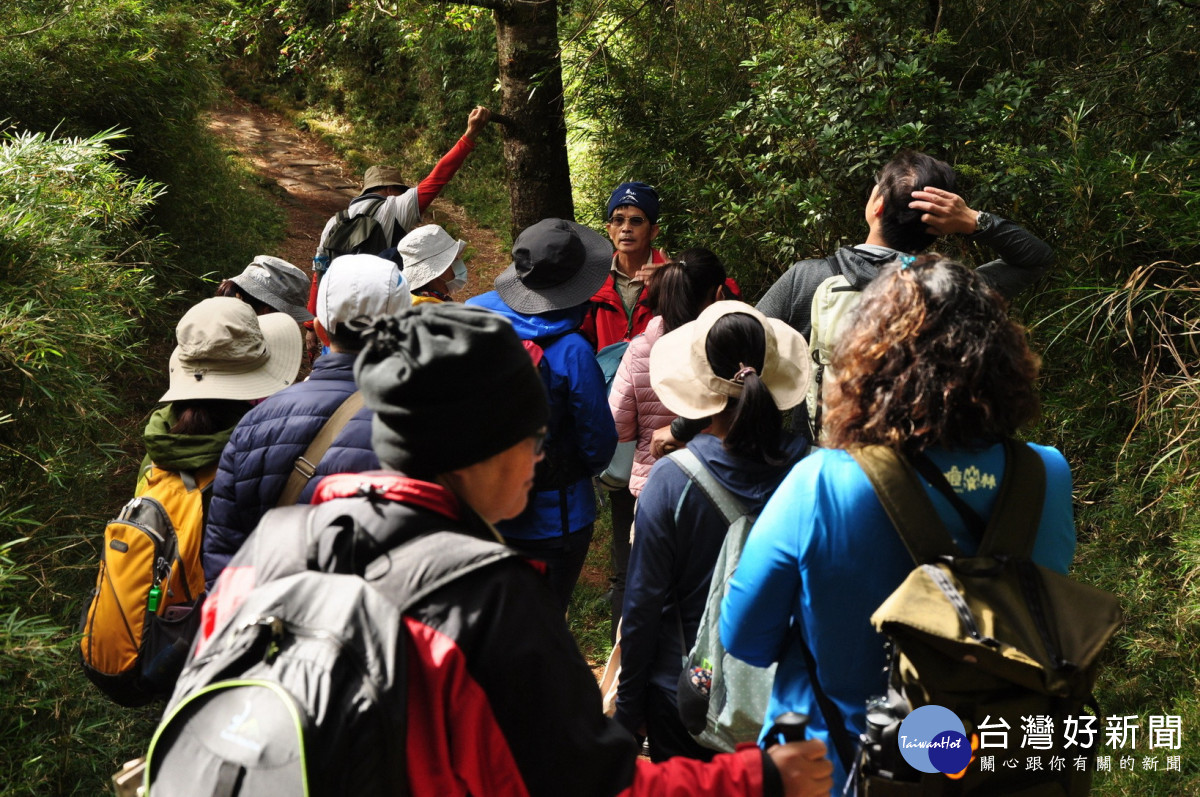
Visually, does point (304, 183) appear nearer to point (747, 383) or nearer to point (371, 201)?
point (371, 201)

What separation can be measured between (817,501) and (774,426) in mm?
692

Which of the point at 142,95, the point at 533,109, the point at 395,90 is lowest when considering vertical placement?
the point at 395,90

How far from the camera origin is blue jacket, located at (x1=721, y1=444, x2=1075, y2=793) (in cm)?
177

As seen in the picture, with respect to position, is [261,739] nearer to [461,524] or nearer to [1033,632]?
[461,524]

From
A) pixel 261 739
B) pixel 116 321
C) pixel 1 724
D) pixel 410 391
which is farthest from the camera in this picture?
pixel 116 321

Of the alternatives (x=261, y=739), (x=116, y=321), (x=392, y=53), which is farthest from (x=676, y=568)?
(x=392, y=53)

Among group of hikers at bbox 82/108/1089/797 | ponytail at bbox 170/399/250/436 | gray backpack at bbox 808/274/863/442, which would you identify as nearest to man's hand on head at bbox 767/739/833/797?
group of hikers at bbox 82/108/1089/797

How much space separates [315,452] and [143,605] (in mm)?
810

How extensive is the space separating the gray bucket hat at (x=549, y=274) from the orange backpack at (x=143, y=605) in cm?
146

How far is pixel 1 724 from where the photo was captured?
269 cm

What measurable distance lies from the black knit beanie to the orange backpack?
1753 millimetres

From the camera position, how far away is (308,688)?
121 centimetres

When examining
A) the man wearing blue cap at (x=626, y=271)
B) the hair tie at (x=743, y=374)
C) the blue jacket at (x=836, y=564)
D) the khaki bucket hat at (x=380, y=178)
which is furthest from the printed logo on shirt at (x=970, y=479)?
the khaki bucket hat at (x=380, y=178)

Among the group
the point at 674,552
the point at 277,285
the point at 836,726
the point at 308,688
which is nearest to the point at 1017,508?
the point at 836,726
